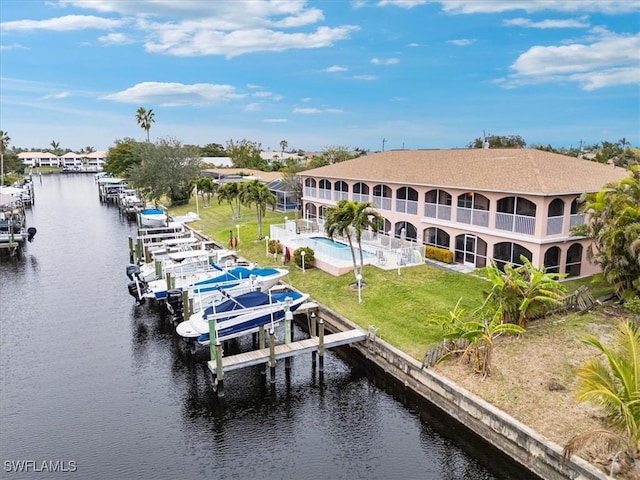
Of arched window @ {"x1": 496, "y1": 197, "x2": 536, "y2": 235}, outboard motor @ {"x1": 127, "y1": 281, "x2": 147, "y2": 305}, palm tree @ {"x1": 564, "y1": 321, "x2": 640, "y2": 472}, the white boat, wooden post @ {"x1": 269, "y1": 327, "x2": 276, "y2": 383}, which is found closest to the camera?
palm tree @ {"x1": 564, "y1": 321, "x2": 640, "y2": 472}

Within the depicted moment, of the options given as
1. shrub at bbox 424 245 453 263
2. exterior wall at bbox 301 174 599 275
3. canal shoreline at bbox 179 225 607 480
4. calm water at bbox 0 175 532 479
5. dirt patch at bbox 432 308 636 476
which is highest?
exterior wall at bbox 301 174 599 275

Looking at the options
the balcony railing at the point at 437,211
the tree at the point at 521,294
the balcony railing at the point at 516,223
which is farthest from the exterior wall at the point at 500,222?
the tree at the point at 521,294

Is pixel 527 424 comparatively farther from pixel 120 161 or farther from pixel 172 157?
pixel 120 161

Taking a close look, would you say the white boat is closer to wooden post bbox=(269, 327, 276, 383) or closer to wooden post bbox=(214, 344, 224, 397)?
wooden post bbox=(269, 327, 276, 383)

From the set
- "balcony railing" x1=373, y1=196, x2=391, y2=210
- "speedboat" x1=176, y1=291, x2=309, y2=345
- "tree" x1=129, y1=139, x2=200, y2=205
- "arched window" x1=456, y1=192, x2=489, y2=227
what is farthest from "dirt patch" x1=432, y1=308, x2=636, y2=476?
"tree" x1=129, y1=139, x2=200, y2=205

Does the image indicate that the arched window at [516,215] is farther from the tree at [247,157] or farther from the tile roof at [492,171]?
the tree at [247,157]

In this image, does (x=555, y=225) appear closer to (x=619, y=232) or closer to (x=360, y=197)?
(x=619, y=232)

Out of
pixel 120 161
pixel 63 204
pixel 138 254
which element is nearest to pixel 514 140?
pixel 138 254
